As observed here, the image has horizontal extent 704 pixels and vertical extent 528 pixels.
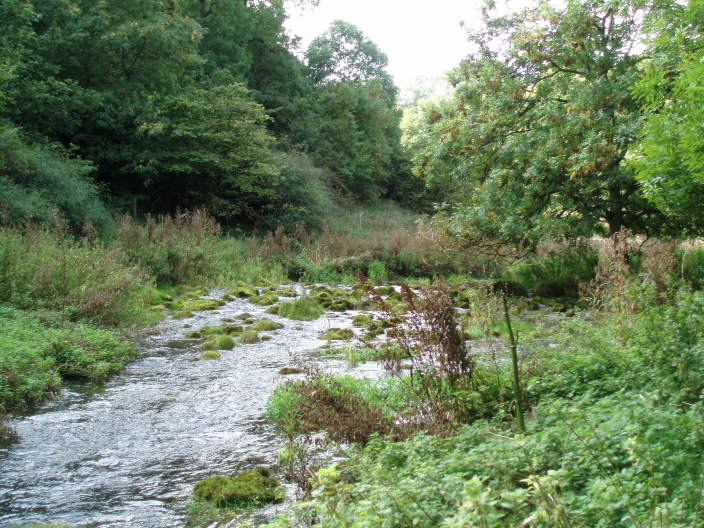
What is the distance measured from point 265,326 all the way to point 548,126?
26.7 feet

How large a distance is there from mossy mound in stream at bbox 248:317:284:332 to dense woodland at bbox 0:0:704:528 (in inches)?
35.4

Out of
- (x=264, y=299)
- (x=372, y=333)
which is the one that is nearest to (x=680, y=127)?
(x=372, y=333)

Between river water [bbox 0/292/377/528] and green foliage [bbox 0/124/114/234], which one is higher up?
green foliage [bbox 0/124/114/234]

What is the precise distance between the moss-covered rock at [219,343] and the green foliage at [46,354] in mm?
1273

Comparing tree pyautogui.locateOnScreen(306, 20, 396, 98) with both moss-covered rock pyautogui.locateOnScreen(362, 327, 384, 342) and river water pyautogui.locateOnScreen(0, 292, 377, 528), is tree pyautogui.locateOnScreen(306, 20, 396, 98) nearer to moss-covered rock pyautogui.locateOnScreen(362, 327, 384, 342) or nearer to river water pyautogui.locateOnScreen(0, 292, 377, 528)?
moss-covered rock pyautogui.locateOnScreen(362, 327, 384, 342)

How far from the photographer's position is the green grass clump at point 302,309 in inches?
498

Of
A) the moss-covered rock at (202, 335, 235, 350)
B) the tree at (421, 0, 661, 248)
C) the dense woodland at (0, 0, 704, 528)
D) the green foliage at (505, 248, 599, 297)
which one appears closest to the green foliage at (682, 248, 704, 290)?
the dense woodland at (0, 0, 704, 528)

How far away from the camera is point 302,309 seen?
12.9 meters

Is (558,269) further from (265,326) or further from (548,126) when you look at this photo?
(265,326)

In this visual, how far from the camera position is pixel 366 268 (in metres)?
20.4

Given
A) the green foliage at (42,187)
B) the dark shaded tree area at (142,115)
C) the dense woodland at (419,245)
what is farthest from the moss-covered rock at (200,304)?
the dark shaded tree area at (142,115)

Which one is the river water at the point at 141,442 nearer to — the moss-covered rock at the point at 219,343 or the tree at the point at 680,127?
the moss-covered rock at the point at 219,343

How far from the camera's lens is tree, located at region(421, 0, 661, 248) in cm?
1188

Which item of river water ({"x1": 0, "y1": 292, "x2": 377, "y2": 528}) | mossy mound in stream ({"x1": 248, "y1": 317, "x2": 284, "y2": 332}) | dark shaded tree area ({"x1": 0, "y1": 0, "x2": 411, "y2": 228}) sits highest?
dark shaded tree area ({"x1": 0, "y1": 0, "x2": 411, "y2": 228})
